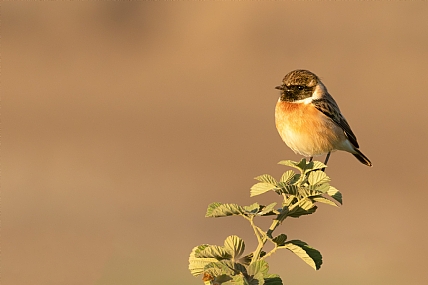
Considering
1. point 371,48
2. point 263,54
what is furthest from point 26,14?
point 371,48

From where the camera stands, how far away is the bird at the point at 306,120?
5977mm

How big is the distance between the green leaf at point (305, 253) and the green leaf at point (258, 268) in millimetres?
189

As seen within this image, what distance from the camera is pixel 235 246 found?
215 cm

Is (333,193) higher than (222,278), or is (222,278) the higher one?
(333,193)

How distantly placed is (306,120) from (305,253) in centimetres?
388

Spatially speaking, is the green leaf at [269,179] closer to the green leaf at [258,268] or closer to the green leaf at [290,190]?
the green leaf at [290,190]

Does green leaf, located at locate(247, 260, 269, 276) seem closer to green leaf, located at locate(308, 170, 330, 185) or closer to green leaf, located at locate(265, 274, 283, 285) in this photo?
green leaf, located at locate(265, 274, 283, 285)

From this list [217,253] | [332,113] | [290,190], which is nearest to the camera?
[217,253]

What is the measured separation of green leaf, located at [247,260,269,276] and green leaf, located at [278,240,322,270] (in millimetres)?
189

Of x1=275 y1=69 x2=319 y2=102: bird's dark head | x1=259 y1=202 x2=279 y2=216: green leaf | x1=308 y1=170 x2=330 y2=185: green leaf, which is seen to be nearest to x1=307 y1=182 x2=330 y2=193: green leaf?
x1=308 y1=170 x2=330 y2=185: green leaf

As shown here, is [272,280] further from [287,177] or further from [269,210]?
[287,177]

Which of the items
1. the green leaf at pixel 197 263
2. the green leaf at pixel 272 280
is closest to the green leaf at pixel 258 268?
the green leaf at pixel 272 280

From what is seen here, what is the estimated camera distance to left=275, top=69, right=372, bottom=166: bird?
19.6 feet

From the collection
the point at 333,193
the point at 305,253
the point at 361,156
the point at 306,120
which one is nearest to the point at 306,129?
the point at 306,120
